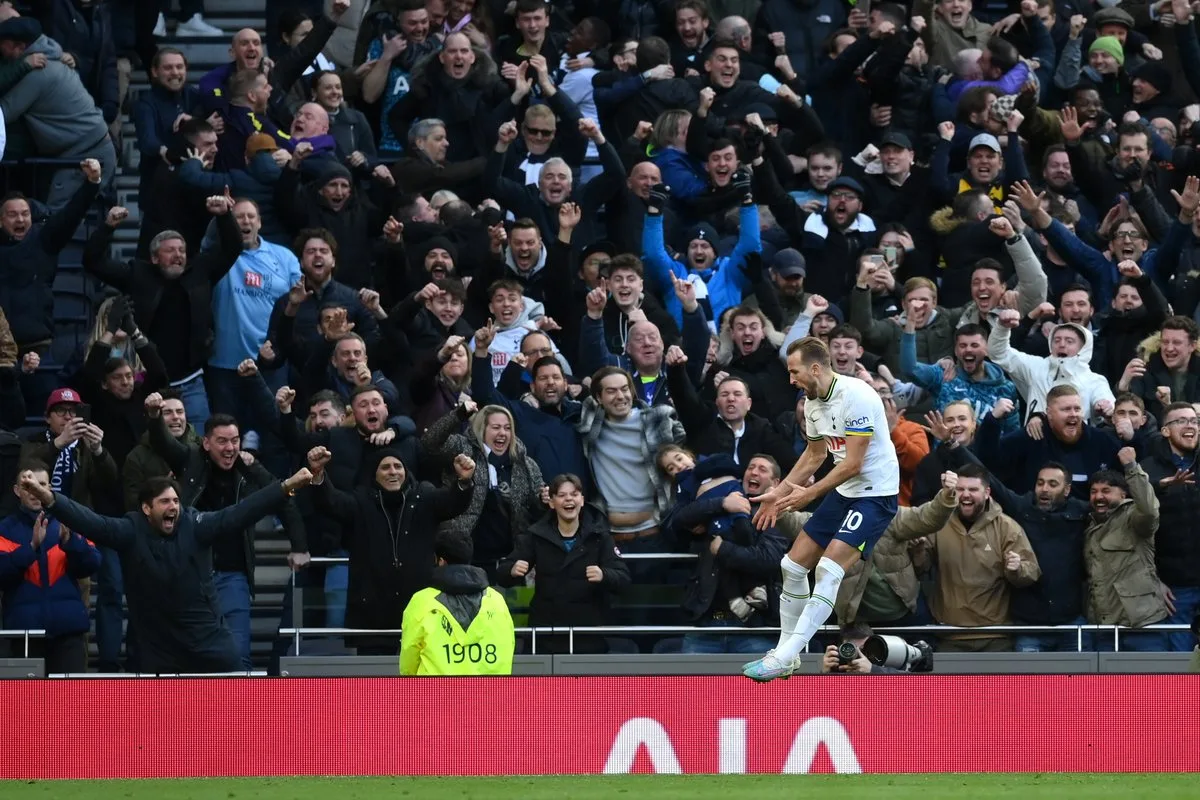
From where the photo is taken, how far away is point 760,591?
14.2 m

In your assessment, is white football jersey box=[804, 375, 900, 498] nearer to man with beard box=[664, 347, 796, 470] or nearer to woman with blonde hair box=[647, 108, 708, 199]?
man with beard box=[664, 347, 796, 470]

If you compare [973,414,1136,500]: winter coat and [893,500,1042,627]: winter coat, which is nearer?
[893,500,1042,627]: winter coat

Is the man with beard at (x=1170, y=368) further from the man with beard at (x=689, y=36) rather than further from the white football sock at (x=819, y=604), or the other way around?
the man with beard at (x=689, y=36)

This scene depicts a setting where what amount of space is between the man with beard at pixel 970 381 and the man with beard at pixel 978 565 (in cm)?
125

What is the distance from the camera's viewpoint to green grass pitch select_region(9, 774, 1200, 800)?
35.6ft

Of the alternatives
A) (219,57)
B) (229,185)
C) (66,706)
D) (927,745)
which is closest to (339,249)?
(229,185)

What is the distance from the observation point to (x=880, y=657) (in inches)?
502

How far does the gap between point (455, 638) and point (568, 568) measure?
1.67 m

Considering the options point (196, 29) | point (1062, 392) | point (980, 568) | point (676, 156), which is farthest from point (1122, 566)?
point (196, 29)

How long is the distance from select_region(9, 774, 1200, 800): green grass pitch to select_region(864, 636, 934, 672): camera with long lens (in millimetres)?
994

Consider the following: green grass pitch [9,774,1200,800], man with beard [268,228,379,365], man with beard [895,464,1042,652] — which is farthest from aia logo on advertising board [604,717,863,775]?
man with beard [268,228,379,365]

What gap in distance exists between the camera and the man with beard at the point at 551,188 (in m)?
17.2

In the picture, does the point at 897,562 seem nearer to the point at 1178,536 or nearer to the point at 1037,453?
the point at 1037,453

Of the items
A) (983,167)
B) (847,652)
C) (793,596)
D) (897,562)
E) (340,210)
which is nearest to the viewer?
(793,596)
